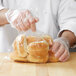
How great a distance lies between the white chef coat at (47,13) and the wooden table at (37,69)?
368 millimetres

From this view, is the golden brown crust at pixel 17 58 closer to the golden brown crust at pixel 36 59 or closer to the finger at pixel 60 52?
the golden brown crust at pixel 36 59

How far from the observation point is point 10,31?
1.50 meters

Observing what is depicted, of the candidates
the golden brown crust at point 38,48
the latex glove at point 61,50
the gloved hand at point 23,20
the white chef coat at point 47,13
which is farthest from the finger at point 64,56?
the white chef coat at point 47,13

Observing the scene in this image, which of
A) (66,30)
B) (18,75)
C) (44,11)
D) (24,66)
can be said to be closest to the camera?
(18,75)

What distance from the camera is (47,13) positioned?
1598 mm

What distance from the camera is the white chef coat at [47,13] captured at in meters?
1.54

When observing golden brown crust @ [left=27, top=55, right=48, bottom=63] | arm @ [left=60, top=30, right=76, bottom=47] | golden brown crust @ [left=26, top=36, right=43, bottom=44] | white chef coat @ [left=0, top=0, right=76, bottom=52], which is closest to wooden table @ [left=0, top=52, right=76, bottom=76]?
Result: golden brown crust @ [left=27, top=55, right=48, bottom=63]

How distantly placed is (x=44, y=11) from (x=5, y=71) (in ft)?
2.30

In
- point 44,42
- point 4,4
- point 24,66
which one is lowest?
point 24,66

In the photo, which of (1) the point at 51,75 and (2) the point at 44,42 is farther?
(2) the point at 44,42

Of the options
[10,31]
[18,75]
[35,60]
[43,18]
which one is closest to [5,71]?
[18,75]

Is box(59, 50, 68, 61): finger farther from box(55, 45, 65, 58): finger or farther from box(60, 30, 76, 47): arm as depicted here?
box(60, 30, 76, 47): arm

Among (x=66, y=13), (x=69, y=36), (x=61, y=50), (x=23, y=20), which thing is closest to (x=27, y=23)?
(x=23, y=20)

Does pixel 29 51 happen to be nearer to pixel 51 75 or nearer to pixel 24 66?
pixel 24 66
